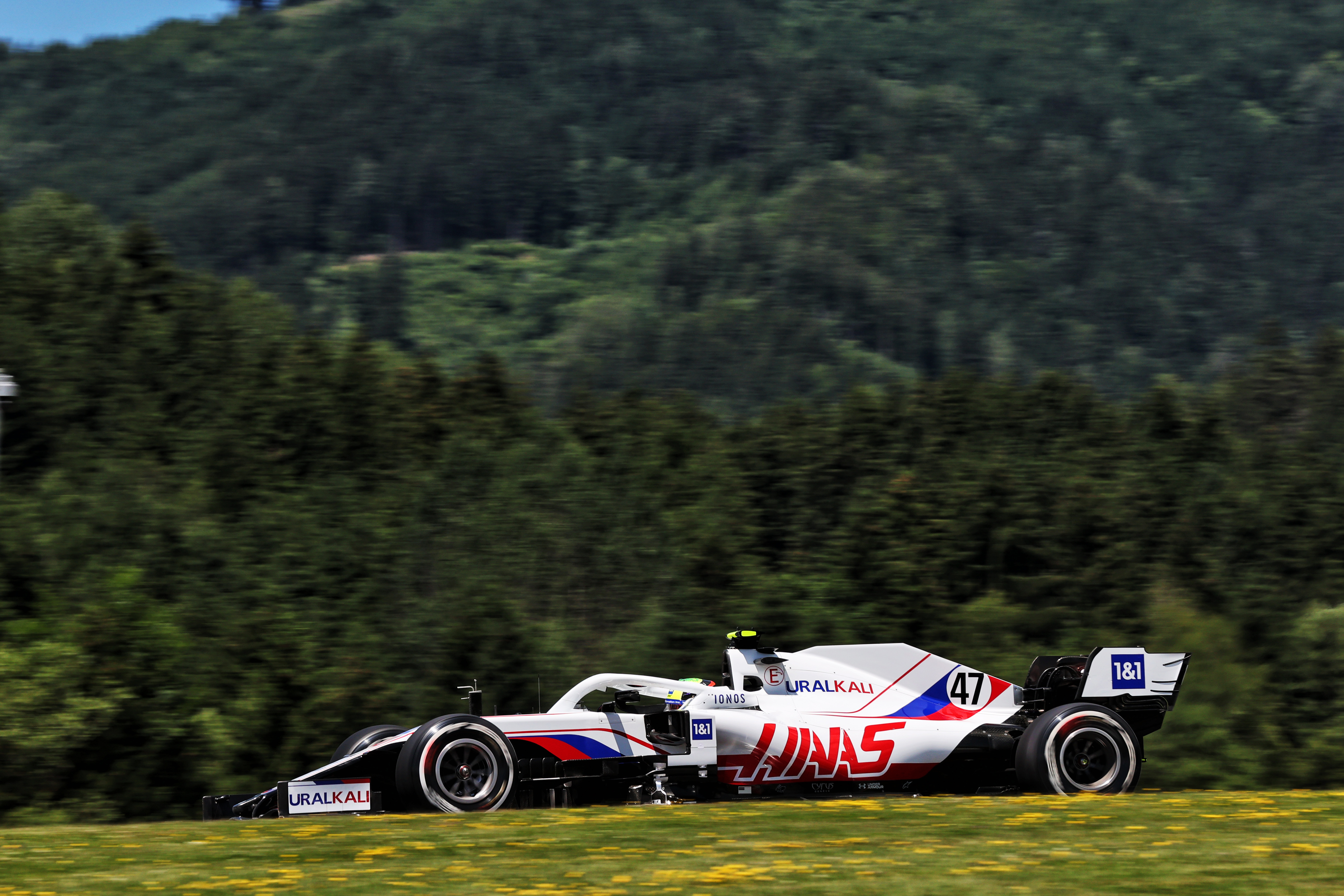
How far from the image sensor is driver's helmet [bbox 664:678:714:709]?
15.0 m

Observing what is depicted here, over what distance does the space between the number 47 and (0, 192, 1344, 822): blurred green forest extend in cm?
1366

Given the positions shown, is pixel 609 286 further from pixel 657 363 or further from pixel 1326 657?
pixel 1326 657

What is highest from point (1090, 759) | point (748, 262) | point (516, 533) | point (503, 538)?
point (748, 262)

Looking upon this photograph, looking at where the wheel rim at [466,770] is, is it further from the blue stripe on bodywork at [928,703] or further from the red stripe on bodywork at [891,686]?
the blue stripe on bodywork at [928,703]

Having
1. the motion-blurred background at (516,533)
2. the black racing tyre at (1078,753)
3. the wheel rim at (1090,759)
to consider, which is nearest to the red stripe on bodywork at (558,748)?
the black racing tyre at (1078,753)

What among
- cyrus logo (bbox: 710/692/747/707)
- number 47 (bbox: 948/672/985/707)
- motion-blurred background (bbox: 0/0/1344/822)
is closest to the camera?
cyrus logo (bbox: 710/692/747/707)

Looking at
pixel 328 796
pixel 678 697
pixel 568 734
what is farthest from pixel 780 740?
pixel 328 796

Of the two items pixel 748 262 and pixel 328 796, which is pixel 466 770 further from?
pixel 748 262

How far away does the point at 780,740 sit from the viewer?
1480 centimetres

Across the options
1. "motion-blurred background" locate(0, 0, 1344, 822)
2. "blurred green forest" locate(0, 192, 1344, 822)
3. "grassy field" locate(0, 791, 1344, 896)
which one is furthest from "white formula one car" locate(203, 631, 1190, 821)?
"motion-blurred background" locate(0, 0, 1344, 822)

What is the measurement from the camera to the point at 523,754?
1415cm

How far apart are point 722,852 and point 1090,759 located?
5816 mm

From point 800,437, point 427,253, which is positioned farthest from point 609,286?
point 800,437

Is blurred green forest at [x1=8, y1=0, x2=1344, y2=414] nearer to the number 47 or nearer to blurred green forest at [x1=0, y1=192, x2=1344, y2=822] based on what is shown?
blurred green forest at [x1=0, y1=192, x2=1344, y2=822]
